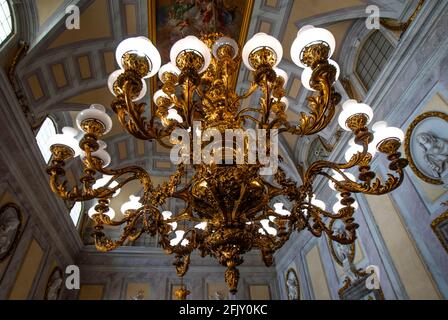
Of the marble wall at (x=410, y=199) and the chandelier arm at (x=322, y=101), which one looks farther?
the marble wall at (x=410, y=199)

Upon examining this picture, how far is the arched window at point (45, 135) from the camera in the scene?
22.7ft

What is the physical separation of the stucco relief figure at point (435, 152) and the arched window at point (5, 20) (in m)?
7.19

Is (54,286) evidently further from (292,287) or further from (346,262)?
(346,262)

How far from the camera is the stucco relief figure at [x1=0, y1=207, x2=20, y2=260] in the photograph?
5.68 metres

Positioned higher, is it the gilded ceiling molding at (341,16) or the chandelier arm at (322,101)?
the gilded ceiling molding at (341,16)

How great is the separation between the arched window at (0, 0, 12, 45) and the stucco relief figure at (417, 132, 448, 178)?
7.19 metres

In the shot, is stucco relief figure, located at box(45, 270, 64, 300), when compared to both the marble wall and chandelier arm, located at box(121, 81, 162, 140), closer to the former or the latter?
chandelier arm, located at box(121, 81, 162, 140)

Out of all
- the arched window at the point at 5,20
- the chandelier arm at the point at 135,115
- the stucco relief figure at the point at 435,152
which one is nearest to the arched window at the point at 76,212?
the arched window at the point at 5,20

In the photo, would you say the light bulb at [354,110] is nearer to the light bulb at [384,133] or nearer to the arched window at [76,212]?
the light bulb at [384,133]

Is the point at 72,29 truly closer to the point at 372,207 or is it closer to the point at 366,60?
the point at 366,60

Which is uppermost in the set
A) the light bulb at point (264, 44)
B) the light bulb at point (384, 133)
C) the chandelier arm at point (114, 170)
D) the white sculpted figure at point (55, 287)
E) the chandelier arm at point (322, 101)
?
the white sculpted figure at point (55, 287)

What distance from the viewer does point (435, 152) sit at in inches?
170

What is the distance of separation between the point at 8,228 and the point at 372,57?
329 inches

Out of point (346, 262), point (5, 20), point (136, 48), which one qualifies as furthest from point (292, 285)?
point (5, 20)
